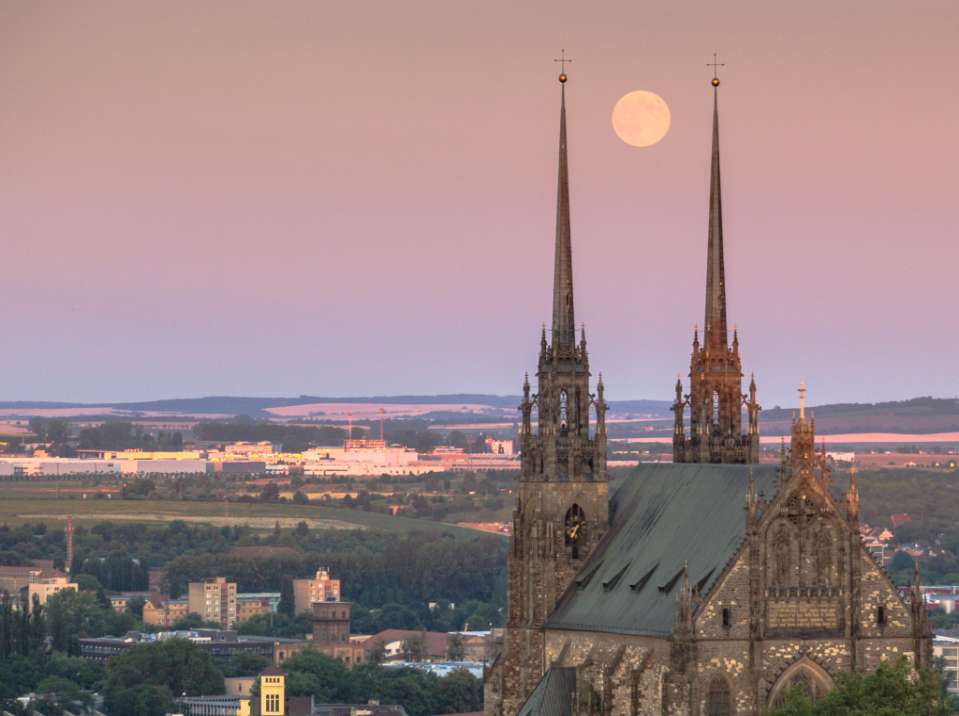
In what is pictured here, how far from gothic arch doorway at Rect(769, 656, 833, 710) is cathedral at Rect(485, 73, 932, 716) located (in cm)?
5

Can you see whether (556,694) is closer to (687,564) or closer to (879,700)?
(687,564)

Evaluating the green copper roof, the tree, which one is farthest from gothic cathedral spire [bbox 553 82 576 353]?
the tree

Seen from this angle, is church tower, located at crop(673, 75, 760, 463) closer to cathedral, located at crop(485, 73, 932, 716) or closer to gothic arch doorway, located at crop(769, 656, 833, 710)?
cathedral, located at crop(485, 73, 932, 716)

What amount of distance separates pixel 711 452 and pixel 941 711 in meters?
28.9

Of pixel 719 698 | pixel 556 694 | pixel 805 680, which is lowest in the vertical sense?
pixel 556 694

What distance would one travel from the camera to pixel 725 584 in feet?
401

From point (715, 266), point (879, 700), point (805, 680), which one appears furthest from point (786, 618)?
point (715, 266)

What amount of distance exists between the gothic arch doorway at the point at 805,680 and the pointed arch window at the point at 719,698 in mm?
1609

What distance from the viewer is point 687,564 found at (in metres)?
126

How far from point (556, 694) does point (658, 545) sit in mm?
7255

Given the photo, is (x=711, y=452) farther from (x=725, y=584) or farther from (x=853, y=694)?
(x=853, y=694)

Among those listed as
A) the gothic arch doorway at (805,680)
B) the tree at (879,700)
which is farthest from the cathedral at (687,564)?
the tree at (879,700)

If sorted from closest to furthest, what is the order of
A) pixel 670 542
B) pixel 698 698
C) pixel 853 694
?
pixel 853 694 < pixel 698 698 < pixel 670 542

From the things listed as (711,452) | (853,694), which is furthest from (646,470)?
(853,694)
